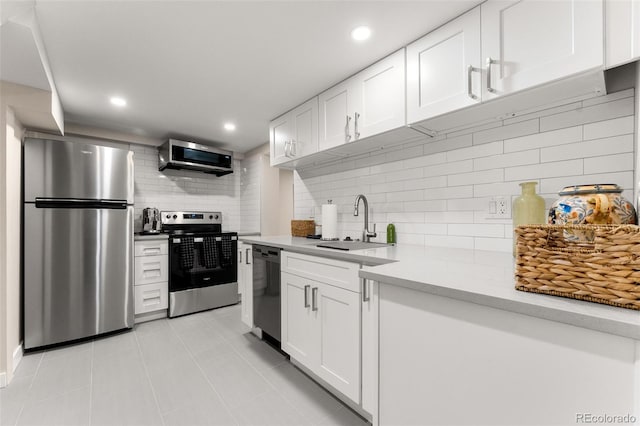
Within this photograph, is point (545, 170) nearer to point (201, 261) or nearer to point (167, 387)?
point (167, 387)

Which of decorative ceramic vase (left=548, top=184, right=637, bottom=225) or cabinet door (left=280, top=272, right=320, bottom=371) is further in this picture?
cabinet door (left=280, top=272, right=320, bottom=371)

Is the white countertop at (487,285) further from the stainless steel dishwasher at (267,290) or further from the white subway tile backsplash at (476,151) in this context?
the stainless steel dishwasher at (267,290)

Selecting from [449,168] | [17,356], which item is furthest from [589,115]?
[17,356]

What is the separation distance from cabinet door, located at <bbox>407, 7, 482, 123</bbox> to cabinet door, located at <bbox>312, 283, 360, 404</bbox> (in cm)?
116

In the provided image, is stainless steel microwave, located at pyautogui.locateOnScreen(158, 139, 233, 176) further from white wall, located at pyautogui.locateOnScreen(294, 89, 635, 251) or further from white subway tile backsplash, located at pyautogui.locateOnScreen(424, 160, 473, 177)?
white subway tile backsplash, located at pyautogui.locateOnScreen(424, 160, 473, 177)

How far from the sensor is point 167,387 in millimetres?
1847

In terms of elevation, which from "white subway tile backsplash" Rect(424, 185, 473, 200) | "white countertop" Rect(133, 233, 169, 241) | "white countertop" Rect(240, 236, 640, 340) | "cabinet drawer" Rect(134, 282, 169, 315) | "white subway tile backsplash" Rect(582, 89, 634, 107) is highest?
"white subway tile backsplash" Rect(582, 89, 634, 107)

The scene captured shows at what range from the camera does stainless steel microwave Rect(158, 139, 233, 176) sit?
3396mm

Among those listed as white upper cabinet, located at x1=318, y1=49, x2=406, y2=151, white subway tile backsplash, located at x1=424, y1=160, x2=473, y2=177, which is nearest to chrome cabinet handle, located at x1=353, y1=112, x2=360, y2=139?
white upper cabinet, located at x1=318, y1=49, x2=406, y2=151

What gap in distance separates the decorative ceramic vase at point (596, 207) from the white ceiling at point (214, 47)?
1116mm

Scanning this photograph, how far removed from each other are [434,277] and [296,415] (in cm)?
126

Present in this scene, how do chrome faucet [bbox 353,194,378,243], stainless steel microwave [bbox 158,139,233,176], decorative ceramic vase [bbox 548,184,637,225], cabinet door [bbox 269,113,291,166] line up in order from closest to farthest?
decorative ceramic vase [bbox 548,184,637,225] → chrome faucet [bbox 353,194,378,243] → cabinet door [bbox 269,113,291,166] → stainless steel microwave [bbox 158,139,233,176]

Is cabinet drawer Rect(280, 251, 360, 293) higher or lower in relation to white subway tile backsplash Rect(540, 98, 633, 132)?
lower

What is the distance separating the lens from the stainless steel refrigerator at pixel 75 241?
2320 mm
